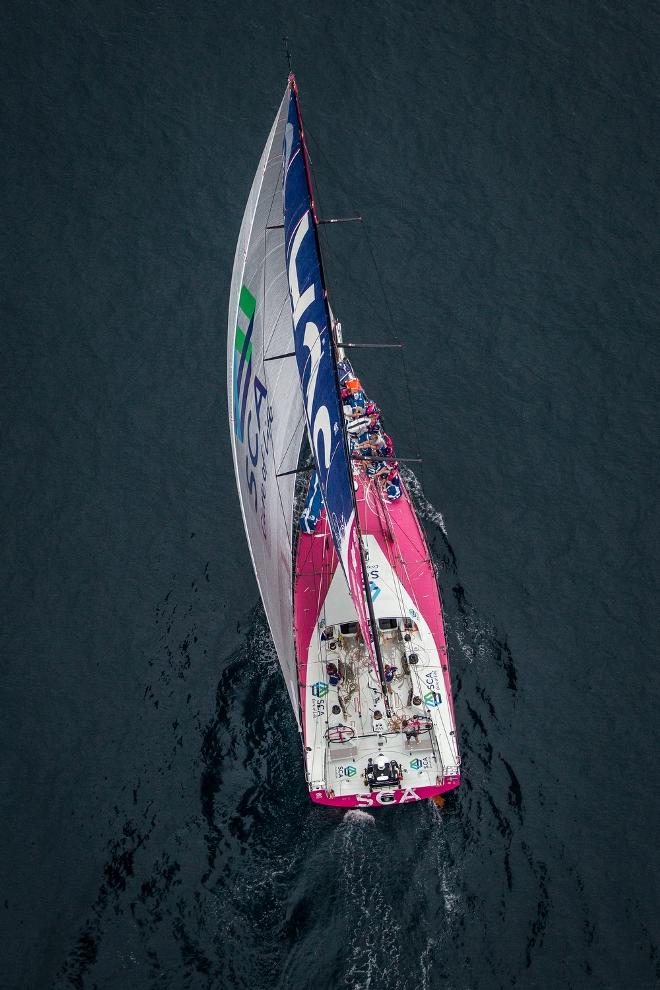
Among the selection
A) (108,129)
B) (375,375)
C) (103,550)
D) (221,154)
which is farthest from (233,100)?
(103,550)

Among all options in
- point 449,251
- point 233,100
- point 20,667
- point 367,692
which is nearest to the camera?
point 367,692

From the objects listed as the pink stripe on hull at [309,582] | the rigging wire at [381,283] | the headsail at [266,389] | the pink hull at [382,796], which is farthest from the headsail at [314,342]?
the rigging wire at [381,283]

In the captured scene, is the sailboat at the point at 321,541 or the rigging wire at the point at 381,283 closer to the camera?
the sailboat at the point at 321,541

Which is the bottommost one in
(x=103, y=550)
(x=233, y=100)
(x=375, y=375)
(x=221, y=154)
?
(x=103, y=550)

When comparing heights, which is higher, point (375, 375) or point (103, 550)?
point (375, 375)

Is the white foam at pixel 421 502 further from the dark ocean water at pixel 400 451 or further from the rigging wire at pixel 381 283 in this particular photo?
the rigging wire at pixel 381 283

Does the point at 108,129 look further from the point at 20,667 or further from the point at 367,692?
the point at 367,692

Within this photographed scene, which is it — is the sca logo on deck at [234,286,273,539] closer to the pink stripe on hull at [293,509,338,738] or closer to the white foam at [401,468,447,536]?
A: the pink stripe on hull at [293,509,338,738]
